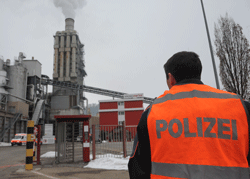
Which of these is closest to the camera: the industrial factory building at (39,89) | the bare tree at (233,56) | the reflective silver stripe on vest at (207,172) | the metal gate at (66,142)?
the reflective silver stripe on vest at (207,172)

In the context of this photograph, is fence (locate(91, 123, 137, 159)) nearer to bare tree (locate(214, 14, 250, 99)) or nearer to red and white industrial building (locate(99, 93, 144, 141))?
bare tree (locate(214, 14, 250, 99))

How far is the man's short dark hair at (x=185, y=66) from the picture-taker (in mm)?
1479

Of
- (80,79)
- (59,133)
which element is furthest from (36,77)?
(59,133)

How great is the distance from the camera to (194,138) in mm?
1223

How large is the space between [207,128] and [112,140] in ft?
31.9

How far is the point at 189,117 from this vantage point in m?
1.26

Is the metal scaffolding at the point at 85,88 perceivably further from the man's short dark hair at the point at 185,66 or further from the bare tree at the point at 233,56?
the man's short dark hair at the point at 185,66

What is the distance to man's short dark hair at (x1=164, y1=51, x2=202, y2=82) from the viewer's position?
58.2 inches

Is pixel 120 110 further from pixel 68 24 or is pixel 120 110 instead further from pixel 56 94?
pixel 68 24

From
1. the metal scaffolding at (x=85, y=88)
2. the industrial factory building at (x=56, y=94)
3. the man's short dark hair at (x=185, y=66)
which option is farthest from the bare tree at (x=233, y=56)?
the metal scaffolding at (x=85, y=88)

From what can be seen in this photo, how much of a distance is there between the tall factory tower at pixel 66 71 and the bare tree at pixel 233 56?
41.5m

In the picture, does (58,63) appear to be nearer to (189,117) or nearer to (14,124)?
(14,124)

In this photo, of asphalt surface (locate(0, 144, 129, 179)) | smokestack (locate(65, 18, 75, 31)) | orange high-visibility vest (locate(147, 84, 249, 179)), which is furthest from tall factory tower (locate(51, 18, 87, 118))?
orange high-visibility vest (locate(147, 84, 249, 179))

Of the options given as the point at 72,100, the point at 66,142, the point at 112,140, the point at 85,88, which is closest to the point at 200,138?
the point at 66,142
